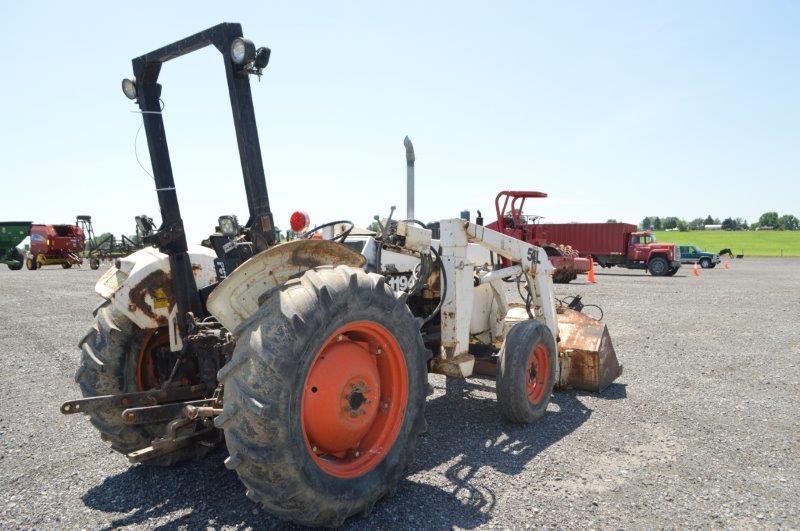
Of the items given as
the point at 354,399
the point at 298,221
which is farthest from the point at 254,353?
the point at 298,221

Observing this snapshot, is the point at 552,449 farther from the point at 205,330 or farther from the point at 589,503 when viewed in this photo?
the point at 205,330

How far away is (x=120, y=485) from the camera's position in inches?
141

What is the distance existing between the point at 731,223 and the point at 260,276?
10254 cm

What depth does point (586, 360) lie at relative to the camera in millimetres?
5672

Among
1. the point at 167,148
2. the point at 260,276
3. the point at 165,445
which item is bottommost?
the point at 165,445

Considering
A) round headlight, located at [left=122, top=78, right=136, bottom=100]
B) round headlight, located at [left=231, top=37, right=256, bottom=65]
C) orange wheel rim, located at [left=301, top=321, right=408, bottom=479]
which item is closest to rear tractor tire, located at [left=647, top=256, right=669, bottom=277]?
orange wheel rim, located at [left=301, top=321, right=408, bottom=479]

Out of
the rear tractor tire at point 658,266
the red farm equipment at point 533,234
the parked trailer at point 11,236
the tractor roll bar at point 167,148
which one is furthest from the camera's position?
the parked trailer at point 11,236

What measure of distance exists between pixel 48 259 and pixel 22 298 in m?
17.3

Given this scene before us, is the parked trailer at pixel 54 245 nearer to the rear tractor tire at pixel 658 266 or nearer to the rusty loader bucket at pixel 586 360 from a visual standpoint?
the rear tractor tire at pixel 658 266

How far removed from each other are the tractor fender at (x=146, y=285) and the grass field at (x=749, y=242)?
5551 cm

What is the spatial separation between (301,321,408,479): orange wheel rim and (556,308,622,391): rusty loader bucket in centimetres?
296

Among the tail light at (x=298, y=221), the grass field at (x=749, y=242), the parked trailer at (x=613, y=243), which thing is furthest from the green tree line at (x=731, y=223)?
the tail light at (x=298, y=221)

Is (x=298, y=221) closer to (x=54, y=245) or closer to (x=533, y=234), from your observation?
(x=533, y=234)

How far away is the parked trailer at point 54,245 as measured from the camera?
29578mm
